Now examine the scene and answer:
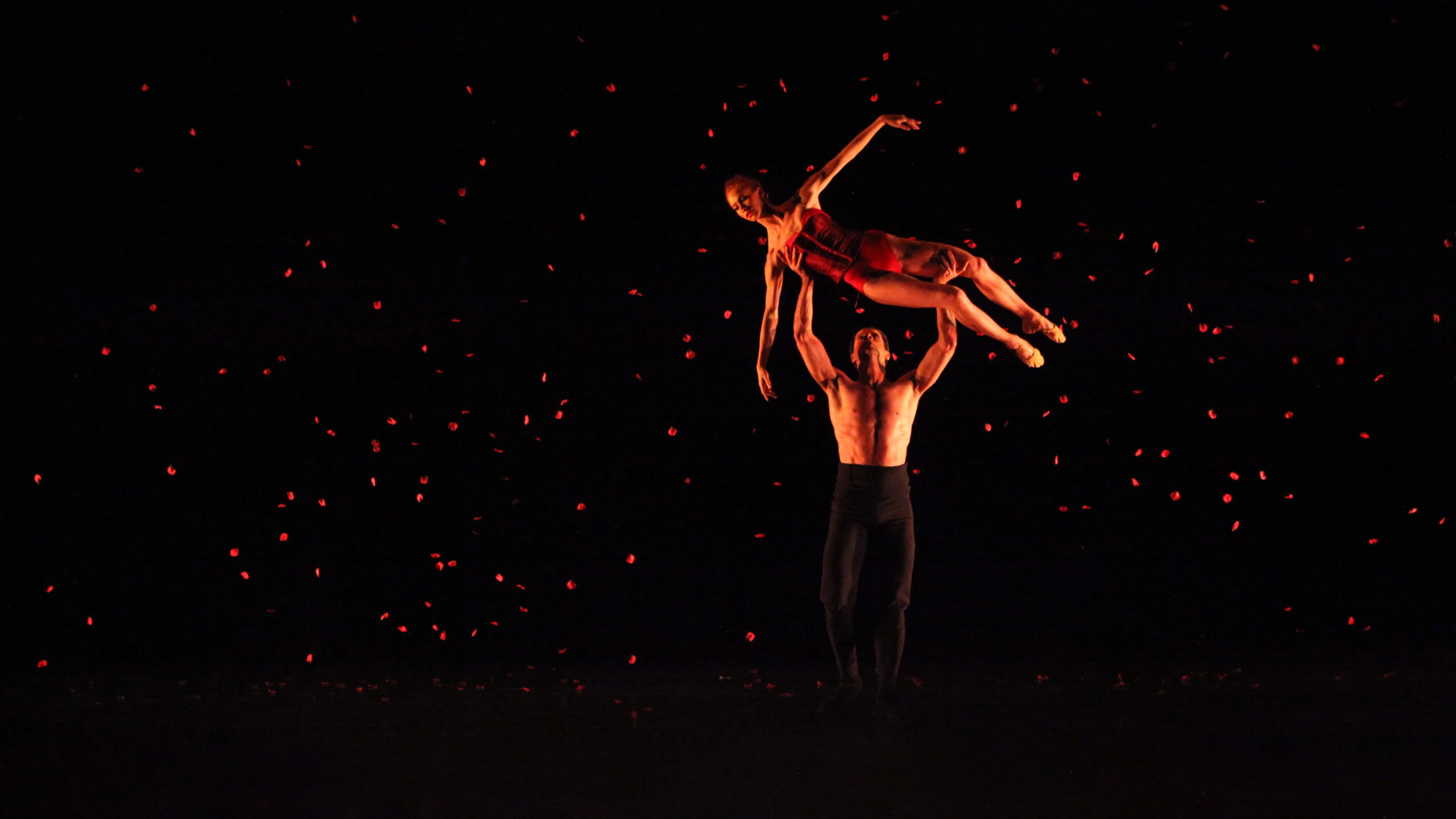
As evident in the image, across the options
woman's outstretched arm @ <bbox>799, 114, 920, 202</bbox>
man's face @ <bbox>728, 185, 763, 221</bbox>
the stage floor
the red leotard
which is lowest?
the stage floor

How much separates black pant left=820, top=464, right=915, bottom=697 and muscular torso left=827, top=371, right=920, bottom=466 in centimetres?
4

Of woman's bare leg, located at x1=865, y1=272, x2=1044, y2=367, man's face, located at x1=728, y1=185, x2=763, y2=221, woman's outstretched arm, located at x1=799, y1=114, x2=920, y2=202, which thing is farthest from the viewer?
man's face, located at x1=728, y1=185, x2=763, y2=221

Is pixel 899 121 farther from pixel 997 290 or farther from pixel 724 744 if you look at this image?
pixel 724 744

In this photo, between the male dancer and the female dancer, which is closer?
the female dancer

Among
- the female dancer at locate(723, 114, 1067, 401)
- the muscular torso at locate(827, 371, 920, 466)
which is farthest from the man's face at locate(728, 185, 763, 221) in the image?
the muscular torso at locate(827, 371, 920, 466)

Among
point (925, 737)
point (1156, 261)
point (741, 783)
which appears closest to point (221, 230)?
point (741, 783)

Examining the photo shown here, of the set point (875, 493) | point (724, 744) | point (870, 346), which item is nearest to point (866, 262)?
point (870, 346)

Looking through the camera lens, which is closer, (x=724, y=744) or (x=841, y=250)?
(x=724, y=744)

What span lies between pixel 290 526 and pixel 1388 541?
14.0 feet

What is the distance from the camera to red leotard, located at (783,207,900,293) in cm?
384

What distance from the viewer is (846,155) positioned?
3832 mm

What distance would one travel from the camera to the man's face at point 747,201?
12.8 ft

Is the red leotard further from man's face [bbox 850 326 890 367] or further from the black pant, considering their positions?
the black pant

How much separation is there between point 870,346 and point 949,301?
1.04 ft
